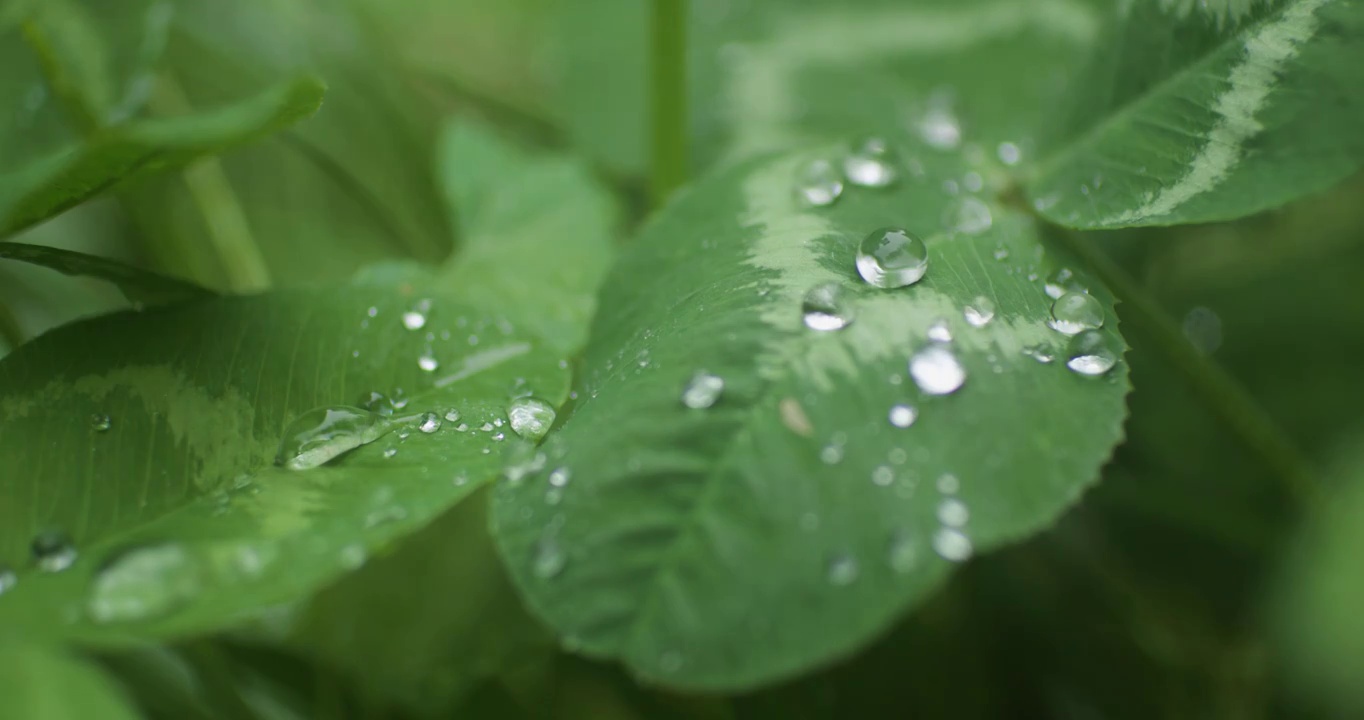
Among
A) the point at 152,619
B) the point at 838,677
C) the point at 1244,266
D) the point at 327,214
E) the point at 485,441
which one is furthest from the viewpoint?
the point at 327,214

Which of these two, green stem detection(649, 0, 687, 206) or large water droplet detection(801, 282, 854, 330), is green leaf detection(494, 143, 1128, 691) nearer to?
large water droplet detection(801, 282, 854, 330)

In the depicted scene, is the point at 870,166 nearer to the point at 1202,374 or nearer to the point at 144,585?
the point at 1202,374

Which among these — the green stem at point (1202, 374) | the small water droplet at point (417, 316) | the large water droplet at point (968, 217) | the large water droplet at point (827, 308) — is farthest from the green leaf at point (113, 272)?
the green stem at point (1202, 374)

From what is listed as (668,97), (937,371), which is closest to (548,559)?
(937,371)

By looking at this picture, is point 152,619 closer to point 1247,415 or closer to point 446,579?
point 446,579

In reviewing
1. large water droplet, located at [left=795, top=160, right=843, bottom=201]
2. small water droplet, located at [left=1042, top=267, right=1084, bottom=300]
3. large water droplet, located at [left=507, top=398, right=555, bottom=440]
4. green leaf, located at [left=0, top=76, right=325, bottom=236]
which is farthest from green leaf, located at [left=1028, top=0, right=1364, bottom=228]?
green leaf, located at [left=0, top=76, right=325, bottom=236]

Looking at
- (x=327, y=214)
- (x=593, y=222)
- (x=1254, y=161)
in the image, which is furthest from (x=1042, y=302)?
(x=327, y=214)
